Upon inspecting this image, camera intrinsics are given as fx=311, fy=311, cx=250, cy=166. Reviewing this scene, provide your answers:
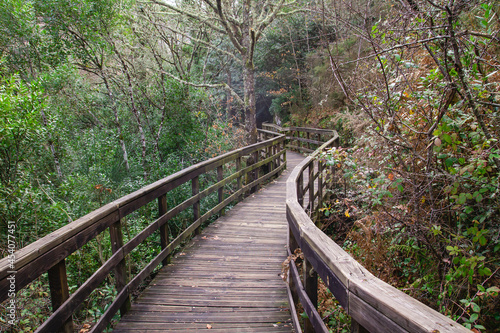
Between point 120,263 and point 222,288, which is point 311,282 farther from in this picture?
point 120,263

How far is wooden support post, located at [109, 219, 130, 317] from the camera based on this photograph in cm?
302

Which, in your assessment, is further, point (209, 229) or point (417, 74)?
point (209, 229)

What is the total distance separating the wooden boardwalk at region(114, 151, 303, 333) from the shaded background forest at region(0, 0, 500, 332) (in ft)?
2.99

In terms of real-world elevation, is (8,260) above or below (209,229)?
above

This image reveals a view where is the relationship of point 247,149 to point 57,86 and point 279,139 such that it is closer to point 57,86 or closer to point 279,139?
point 279,139

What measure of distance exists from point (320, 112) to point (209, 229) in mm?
13252

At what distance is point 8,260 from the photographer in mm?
1762

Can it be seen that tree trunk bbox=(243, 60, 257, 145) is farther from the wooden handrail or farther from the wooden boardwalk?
the wooden handrail

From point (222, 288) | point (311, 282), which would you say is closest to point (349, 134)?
point (222, 288)

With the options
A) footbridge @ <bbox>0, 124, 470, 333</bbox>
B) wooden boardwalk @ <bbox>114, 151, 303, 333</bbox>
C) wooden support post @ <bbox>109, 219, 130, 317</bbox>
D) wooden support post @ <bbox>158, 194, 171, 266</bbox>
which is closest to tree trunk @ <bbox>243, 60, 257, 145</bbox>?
footbridge @ <bbox>0, 124, 470, 333</bbox>

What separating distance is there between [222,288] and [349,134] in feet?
37.4

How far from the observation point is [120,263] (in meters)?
3.09

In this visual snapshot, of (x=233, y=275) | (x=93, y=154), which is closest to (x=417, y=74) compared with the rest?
(x=233, y=275)

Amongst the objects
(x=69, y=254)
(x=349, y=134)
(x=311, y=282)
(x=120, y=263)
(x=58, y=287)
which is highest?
(x=349, y=134)
